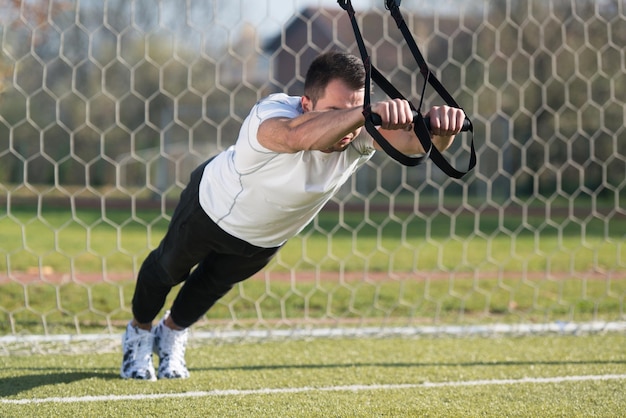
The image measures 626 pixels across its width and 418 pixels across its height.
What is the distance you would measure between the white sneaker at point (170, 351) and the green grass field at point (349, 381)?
94 mm

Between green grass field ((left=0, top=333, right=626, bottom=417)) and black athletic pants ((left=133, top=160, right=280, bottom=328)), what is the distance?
364 millimetres

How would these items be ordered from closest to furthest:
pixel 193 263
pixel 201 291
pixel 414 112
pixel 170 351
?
pixel 414 112 < pixel 193 263 < pixel 201 291 < pixel 170 351

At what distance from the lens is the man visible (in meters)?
2.75

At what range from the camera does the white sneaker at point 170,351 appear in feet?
13.1

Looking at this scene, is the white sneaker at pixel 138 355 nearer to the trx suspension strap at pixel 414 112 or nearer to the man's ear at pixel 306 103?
the man's ear at pixel 306 103

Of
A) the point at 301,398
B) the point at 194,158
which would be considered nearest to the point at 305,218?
the point at 301,398

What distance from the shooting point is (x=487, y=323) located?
568 cm

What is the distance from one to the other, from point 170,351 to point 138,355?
0.16 m

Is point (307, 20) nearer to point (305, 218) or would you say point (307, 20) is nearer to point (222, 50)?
point (305, 218)

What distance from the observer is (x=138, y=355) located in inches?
156

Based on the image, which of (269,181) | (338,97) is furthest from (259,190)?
(338,97)

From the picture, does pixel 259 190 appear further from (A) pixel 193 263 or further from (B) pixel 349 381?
(B) pixel 349 381

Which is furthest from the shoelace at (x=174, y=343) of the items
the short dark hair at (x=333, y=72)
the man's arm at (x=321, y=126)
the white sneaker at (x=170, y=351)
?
the short dark hair at (x=333, y=72)

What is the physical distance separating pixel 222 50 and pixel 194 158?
35.3 ft
